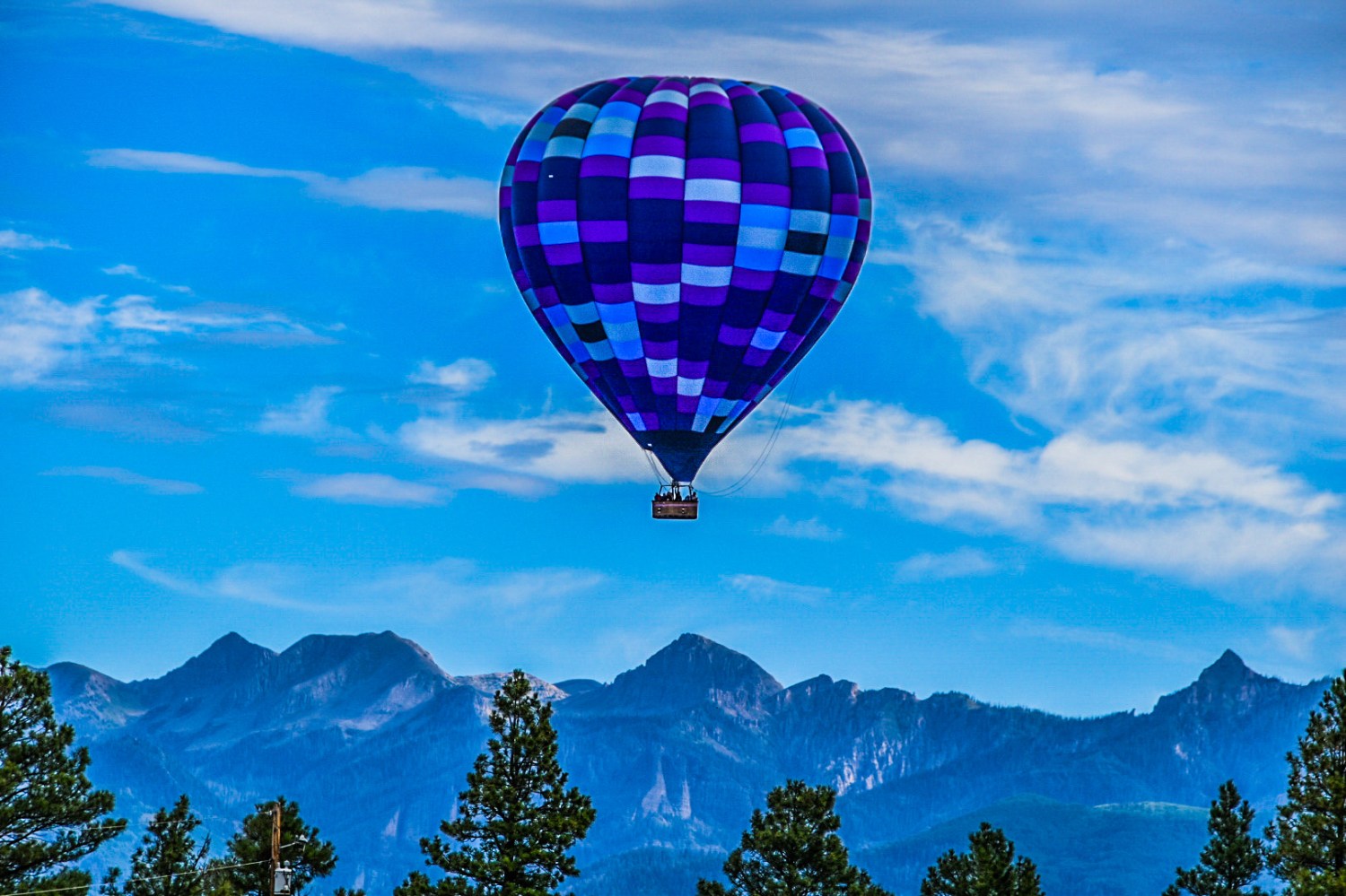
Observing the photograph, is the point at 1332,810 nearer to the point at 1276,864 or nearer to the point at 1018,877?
the point at 1276,864

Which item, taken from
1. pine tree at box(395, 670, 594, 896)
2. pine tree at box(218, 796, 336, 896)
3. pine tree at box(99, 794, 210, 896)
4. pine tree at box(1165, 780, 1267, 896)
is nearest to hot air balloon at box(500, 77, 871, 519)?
pine tree at box(395, 670, 594, 896)

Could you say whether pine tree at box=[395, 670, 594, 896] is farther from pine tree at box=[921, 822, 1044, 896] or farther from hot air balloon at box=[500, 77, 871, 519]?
pine tree at box=[921, 822, 1044, 896]

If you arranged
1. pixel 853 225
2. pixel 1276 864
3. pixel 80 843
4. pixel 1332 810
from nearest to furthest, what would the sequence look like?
pixel 80 843
pixel 1332 810
pixel 1276 864
pixel 853 225

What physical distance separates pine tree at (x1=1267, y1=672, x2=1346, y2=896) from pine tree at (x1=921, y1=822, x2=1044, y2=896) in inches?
660

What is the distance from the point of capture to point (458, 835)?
9219cm

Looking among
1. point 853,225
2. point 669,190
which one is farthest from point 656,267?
point 853,225

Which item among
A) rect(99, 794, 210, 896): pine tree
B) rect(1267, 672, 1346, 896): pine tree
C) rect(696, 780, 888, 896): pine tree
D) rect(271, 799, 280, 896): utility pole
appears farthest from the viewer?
rect(696, 780, 888, 896): pine tree

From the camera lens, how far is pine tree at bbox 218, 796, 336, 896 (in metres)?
89.7

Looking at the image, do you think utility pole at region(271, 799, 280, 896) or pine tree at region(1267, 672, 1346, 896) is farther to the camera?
pine tree at region(1267, 672, 1346, 896)

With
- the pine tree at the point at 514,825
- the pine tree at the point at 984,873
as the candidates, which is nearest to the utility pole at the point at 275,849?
the pine tree at the point at 514,825

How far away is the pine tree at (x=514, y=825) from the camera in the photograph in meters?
92.1

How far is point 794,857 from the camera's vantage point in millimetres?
102812

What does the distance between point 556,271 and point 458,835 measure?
87.4 feet

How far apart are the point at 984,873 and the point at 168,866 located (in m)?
40.2
